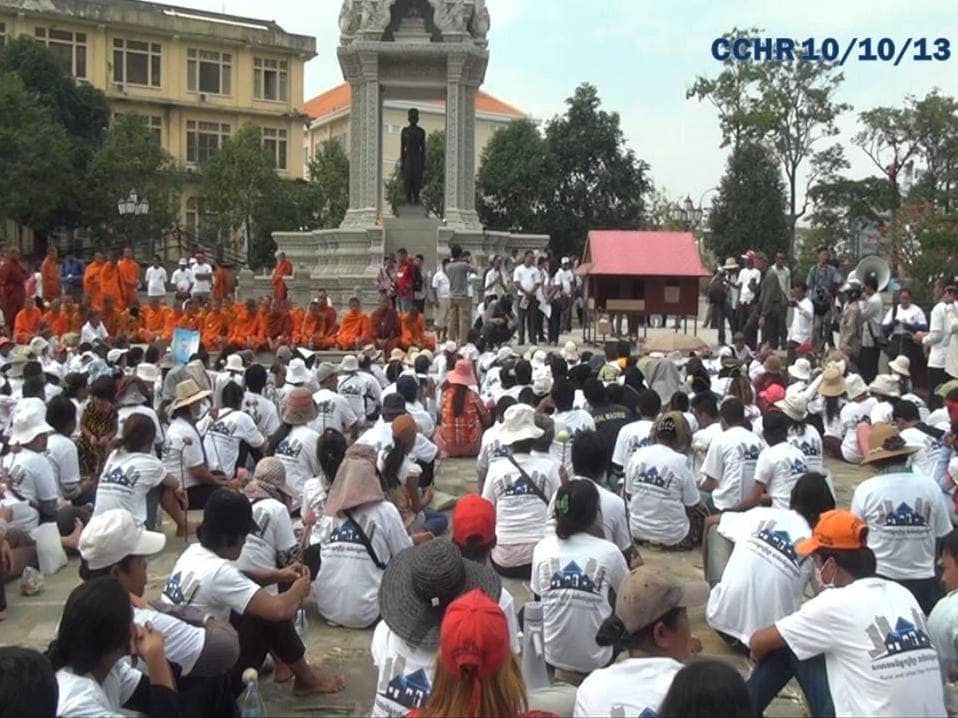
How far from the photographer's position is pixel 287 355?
47.8 feet

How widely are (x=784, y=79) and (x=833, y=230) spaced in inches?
290

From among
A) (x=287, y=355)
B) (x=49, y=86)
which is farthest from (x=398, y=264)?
(x=49, y=86)

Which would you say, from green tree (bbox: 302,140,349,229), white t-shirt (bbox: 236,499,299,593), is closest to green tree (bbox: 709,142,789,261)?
green tree (bbox: 302,140,349,229)

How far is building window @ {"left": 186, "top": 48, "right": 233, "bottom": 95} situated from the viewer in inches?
2197

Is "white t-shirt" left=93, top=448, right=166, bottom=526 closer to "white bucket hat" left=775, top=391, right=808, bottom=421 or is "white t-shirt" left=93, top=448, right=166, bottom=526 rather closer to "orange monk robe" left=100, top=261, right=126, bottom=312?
"white bucket hat" left=775, top=391, right=808, bottom=421

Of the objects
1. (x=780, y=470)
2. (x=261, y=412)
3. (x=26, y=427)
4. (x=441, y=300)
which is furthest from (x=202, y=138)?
(x=780, y=470)

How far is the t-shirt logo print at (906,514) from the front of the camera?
659 cm

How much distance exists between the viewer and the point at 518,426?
8031mm

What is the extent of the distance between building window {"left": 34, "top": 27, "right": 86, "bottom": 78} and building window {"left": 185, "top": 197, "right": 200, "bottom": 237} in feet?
24.7

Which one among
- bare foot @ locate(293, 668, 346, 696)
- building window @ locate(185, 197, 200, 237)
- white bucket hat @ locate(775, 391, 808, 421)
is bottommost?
bare foot @ locate(293, 668, 346, 696)

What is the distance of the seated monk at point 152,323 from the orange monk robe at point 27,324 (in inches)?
80.2

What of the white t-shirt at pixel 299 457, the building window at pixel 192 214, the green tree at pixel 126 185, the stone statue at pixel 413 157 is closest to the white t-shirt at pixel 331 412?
the white t-shirt at pixel 299 457

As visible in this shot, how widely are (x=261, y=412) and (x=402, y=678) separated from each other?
6715mm

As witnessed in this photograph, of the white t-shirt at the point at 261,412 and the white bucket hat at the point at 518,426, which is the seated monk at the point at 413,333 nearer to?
the white t-shirt at the point at 261,412
